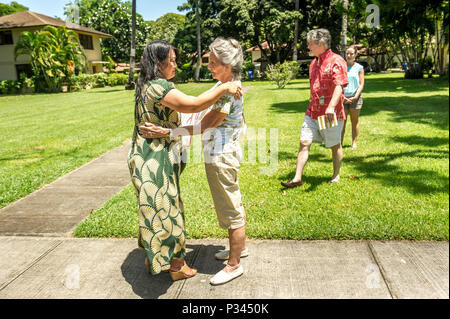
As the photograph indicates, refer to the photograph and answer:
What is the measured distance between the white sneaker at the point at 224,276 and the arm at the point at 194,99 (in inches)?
52.5

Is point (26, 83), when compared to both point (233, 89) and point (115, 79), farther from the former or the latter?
point (233, 89)

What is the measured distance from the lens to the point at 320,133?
4.98 metres

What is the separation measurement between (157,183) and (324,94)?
279 centimetres

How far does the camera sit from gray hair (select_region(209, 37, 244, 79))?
2.74 metres

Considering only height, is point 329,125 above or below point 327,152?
above

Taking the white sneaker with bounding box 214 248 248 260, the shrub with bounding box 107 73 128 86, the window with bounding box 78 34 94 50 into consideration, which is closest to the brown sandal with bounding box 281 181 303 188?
the white sneaker with bounding box 214 248 248 260

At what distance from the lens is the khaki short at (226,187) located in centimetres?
284

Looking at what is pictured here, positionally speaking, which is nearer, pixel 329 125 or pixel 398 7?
pixel 398 7

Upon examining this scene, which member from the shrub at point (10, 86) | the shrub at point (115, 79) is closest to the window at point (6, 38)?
the shrub at point (10, 86)

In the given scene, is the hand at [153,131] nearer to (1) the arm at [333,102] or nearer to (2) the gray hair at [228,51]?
(2) the gray hair at [228,51]

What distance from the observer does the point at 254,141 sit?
8828 mm
